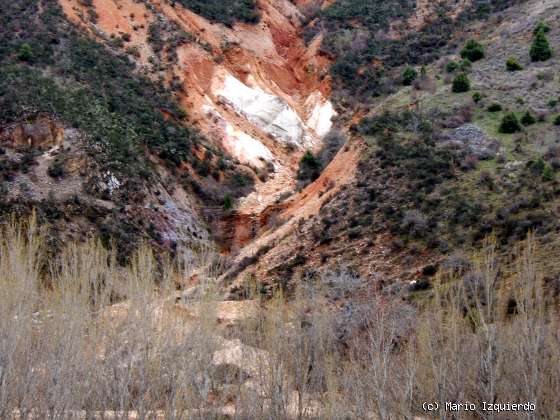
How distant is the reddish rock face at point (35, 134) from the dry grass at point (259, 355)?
16.0 m

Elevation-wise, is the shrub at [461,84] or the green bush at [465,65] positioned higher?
the green bush at [465,65]

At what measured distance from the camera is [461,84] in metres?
34.4

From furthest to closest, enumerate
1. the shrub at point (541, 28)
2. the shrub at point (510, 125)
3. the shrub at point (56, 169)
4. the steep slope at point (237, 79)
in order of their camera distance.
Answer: the steep slope at point (237, 79), the shrub at point (541, 28), the shrub at point (56, 169), the shrub at point (510, 125)

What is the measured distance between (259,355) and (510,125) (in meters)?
17.5

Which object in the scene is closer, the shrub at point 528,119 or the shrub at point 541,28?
the shrub at point 528,119

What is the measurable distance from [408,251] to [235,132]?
61.5 feet

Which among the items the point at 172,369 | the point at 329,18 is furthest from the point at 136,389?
the point at 329,18

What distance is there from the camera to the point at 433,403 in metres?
15.1

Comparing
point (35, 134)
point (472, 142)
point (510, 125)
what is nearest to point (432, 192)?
point (472, 142)

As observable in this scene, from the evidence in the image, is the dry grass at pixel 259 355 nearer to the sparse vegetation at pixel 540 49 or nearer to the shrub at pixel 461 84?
the shrub at pixel 461 84

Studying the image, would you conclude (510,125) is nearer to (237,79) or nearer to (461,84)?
(461,84)

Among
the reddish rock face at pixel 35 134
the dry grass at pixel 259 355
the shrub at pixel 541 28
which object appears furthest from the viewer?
the shrub at pixel 541 28

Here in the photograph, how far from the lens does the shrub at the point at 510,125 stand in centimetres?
3002

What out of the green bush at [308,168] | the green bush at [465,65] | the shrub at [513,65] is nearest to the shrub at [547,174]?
the shrub at [513,65]
